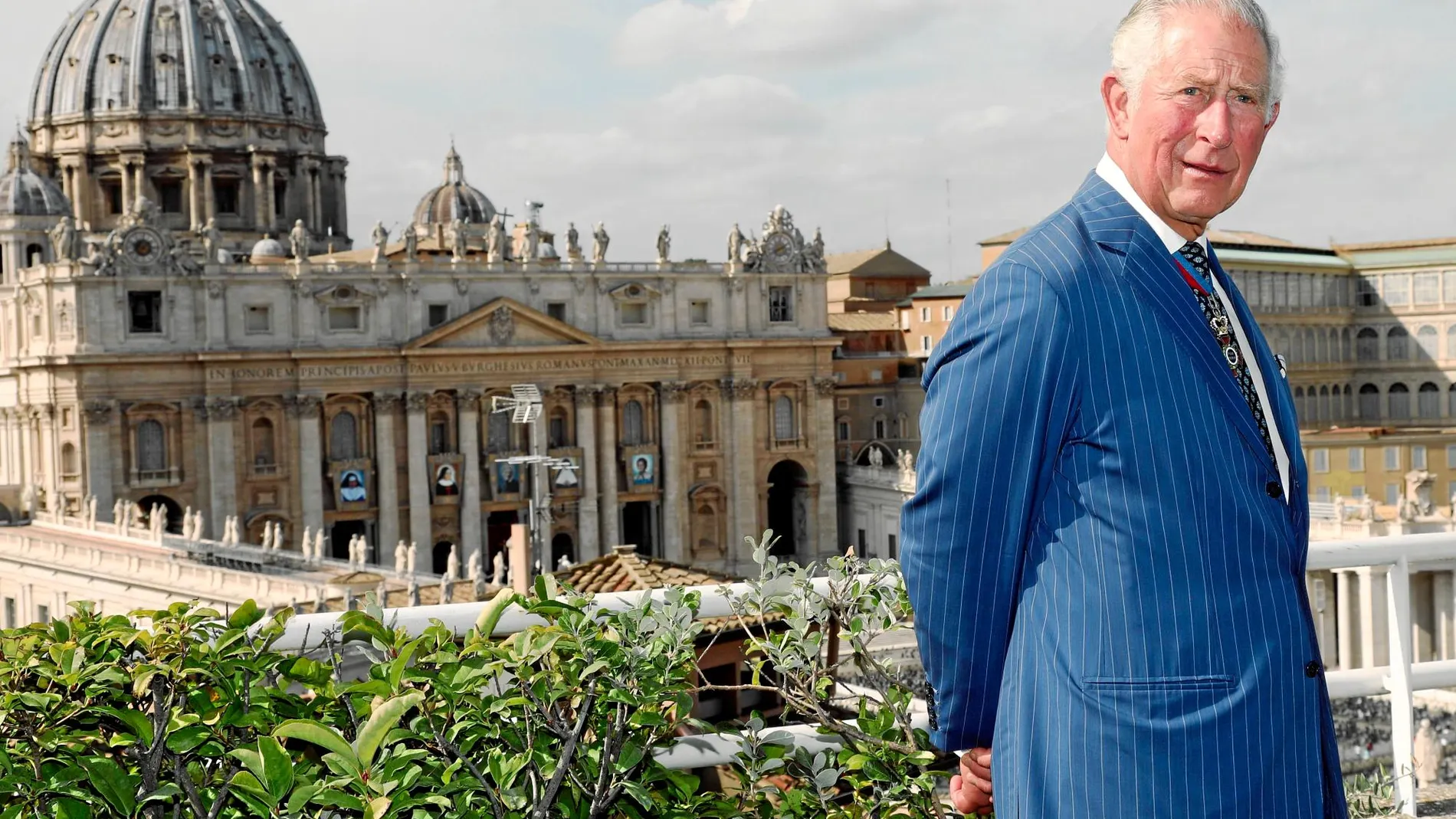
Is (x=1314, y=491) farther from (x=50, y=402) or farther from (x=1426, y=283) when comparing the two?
(x=50, y=402)

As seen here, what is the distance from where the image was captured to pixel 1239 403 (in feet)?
11.6

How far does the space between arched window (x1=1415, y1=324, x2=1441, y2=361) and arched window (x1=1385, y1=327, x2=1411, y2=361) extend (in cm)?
52

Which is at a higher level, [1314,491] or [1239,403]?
[1239,403]

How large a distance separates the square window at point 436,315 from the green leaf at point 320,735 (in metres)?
62.4

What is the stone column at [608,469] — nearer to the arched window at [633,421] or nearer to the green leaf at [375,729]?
the arched window at [633,421]

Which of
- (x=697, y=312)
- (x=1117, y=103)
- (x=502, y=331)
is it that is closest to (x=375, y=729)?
(x=1117, y=103)

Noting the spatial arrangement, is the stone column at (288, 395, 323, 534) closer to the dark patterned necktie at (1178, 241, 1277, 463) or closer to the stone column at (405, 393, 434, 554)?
the stone column at (405, 393, 434, 554)

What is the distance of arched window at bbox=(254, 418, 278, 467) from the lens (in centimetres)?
6216

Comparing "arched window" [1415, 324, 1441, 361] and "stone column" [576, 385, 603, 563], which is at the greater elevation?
"arched window" [1415, 324, 1441, 361]

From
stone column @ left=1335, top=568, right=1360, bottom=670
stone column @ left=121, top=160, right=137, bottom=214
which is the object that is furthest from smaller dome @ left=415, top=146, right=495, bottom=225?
stone column @ left=1335, top=568, right=1360, bottom=670

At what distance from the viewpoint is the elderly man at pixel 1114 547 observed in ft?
10.8

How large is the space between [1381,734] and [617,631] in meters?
29.0

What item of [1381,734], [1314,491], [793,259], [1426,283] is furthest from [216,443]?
[1426,283]

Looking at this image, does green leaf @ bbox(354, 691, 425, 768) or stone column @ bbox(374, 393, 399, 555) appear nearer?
green leaf @ bbox(354, 691, 425, 768)
